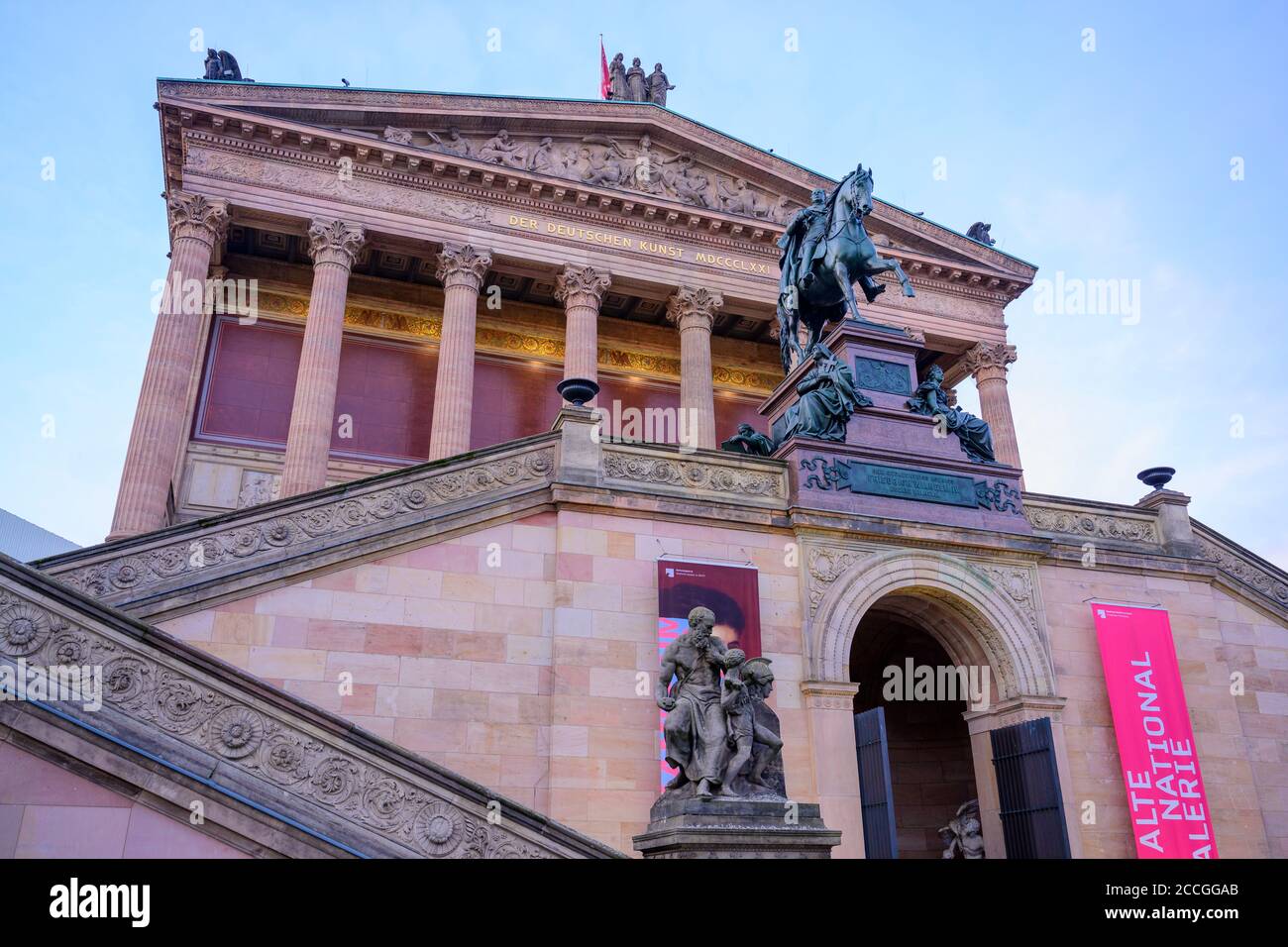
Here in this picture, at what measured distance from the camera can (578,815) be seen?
1264 centimetres

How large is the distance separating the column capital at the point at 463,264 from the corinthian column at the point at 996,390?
18.8 meters

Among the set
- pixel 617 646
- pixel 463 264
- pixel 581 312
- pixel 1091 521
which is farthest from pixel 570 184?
pixel 617 646

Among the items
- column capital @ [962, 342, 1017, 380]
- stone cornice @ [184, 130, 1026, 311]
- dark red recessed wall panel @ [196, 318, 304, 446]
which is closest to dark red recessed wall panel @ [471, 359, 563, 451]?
stone cornice @ [184, 130, 1026, 311]

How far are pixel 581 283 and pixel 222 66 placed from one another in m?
13.8

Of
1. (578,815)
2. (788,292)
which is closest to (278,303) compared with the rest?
(788,292)

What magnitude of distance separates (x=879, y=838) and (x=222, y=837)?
9.67m

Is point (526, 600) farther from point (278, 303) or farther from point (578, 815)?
point (278, 303)

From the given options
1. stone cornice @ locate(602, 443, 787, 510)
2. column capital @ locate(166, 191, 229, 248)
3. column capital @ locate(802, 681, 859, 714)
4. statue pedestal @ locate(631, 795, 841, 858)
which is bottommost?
statue pedestal @ locate(631, 795, 841, 858)

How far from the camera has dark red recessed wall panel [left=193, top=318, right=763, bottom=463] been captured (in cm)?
3048

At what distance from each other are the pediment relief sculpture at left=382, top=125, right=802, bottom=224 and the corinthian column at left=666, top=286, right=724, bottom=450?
149 inches

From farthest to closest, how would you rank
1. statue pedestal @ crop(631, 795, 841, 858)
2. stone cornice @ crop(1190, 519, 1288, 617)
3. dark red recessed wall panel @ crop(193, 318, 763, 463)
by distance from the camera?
dark red recessed wall panel @ crop(193, 318, 763, 463)
stone cornice @ crop(1190, 519, 1288, 617)
statue pedestal @ crop(631, 795, 841, 858)

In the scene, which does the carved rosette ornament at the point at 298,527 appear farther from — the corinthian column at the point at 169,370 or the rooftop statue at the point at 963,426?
the corinthian column at the point at 169,370

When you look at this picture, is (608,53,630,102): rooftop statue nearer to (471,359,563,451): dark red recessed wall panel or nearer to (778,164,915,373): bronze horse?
(471,359,563,451): dark red recessed wall panel

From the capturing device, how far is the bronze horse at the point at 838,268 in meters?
18.1
